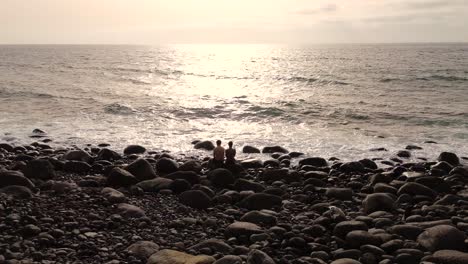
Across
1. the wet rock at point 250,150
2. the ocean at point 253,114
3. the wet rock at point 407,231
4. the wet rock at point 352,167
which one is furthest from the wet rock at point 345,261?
the wet rock at point 250,150

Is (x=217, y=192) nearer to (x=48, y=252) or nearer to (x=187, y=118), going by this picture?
(x=48, y=252)

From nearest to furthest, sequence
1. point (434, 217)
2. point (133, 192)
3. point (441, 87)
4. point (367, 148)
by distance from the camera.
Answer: point (434, 217), point (133, 192), point (367, 148), point (441, 87)

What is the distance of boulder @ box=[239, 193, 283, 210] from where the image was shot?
10.5 metres

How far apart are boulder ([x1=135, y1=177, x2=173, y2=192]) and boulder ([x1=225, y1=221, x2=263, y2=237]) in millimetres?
3318

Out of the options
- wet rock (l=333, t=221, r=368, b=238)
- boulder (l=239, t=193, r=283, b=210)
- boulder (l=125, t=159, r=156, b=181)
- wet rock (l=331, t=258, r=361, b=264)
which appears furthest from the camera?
boulder (l=125, t=159, r=156, b=181)

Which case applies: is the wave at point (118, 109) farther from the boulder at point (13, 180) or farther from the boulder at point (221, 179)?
the boulder at point (13, 180)

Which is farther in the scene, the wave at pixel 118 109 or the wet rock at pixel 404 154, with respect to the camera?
the wave at pixel 118 109

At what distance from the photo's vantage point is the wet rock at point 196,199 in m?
10.4

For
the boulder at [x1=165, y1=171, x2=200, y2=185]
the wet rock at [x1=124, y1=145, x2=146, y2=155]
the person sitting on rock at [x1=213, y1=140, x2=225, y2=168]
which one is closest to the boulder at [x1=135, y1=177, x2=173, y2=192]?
the boulder at [x1=165, y1=171, x2=200, y2=185]

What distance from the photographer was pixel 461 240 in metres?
8.10

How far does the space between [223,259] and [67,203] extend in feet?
15.8

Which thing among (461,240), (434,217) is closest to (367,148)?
(434,217)

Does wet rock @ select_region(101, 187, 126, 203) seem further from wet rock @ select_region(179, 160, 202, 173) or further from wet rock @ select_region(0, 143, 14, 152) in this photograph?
wet rock @ select_region(0, 143, 14, 152)

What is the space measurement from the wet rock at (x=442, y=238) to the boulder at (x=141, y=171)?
7474 mm
